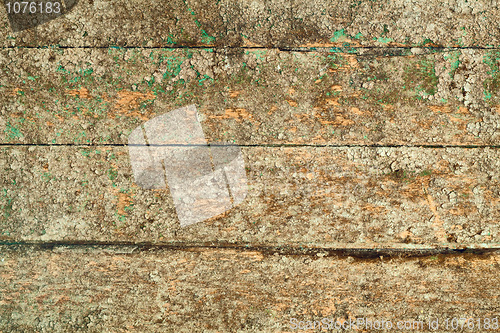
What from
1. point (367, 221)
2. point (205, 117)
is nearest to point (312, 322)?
point (367, 221)

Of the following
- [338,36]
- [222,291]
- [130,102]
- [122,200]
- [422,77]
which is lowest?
[222,291]

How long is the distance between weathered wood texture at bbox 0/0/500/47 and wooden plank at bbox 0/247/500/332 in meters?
1.14

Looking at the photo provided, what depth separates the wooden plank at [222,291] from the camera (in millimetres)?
1603

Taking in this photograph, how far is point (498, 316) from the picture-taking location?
1.60m

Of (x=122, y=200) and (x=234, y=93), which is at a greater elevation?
(x=234, y=93)

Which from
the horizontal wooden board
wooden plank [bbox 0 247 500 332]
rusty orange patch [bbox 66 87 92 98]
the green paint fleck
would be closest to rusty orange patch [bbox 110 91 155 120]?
the horizontal wooden board

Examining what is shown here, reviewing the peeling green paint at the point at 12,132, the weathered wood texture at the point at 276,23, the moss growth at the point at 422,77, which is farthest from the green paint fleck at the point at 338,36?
the peeling green paint at the point at 12,132

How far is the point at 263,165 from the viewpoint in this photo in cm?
157

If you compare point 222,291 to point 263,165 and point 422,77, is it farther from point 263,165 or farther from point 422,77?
point 422,77

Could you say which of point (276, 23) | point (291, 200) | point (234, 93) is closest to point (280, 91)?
point (234, 93)

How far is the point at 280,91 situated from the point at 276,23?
1.14ft

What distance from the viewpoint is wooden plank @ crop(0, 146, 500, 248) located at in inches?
61.1

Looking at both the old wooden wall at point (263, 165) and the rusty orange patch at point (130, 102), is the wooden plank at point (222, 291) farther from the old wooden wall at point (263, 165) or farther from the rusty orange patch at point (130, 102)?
the rusty orange patch at point (130, 102)

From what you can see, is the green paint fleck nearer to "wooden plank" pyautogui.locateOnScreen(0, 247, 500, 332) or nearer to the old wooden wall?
the old wooden wall
